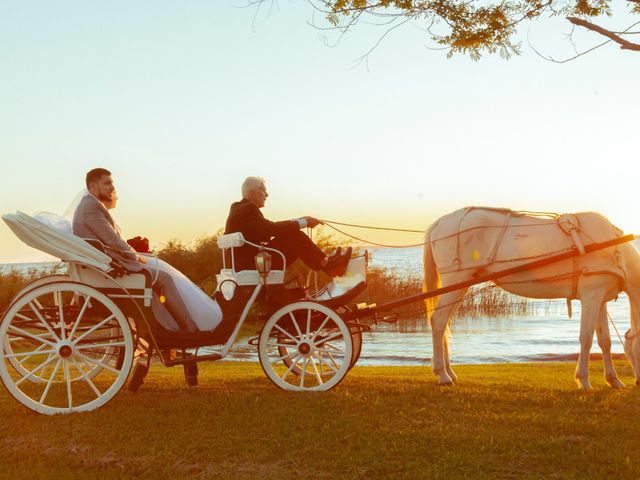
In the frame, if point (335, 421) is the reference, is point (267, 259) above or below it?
above

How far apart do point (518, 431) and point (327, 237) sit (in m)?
21.2

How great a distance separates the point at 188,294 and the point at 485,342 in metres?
17.7

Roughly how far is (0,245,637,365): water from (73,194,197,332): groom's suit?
1073 cm

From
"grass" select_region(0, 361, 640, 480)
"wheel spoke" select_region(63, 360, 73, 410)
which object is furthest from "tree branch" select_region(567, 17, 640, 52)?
"wheel spoke" select_region(63, 360, 73, 410)

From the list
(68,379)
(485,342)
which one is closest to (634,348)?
(68,379)

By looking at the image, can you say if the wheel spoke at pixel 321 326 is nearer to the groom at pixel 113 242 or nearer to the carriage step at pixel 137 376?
the groom at pixel 113 242

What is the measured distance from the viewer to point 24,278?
2464cm

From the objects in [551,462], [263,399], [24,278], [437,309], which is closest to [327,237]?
[24,278]

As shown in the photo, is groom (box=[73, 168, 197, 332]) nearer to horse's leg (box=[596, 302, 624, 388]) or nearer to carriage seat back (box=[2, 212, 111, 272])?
carriage seat back (box=[2, 212, 111, 272])

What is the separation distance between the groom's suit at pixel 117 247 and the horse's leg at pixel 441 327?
309 cm

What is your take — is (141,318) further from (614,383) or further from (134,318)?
(614,383)

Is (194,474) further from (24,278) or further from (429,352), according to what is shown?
(24,278)

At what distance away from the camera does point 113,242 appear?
7035 millimetres

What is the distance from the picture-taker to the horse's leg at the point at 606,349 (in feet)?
28.4
